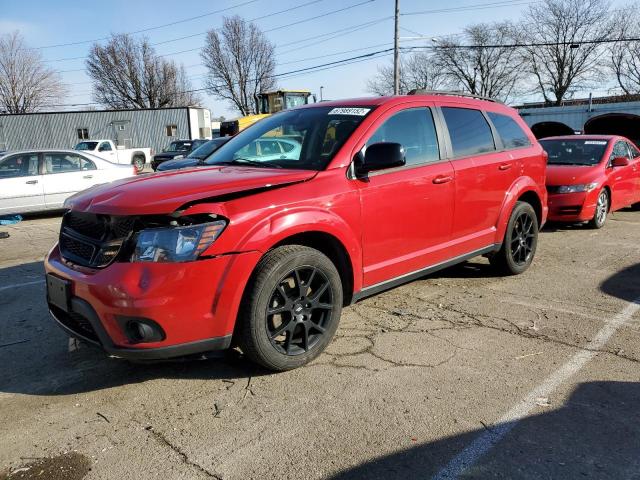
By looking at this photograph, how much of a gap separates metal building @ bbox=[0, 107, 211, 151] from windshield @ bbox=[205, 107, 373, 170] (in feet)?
131

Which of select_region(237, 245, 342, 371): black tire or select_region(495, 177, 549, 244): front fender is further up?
select_region(495, 177, 549, 244): front fender

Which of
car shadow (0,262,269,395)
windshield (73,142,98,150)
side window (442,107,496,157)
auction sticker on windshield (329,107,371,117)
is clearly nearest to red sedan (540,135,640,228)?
side window (442,107,496,157)

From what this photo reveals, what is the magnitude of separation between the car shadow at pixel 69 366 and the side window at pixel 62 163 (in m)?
7.64

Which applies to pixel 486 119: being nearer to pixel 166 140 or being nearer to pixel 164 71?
pixel 166 140

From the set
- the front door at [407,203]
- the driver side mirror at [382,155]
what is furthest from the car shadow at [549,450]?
the driver side mirror at [382,155]

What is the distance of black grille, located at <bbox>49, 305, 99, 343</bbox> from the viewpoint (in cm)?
303

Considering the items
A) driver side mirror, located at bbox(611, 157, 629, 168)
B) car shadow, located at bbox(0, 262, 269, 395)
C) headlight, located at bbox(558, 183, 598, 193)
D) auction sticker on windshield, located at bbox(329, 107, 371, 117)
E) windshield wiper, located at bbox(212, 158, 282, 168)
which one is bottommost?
car shadow, located at bbox(0, 262, 269, 395)

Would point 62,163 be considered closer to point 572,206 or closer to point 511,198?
point 511,198

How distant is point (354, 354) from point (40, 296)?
3494mm

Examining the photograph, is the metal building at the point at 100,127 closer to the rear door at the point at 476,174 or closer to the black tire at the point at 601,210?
the black tire at the point at 601,210

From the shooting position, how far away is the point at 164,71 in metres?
65.9

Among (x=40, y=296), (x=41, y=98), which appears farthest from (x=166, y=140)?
(x=40, y=296)

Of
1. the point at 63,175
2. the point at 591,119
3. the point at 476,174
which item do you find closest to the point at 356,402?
the point at 476,174

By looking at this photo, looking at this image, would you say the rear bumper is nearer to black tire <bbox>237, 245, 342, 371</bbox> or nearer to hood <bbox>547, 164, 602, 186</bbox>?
hood <bbox>547, 164, 602, 186</bbox>
